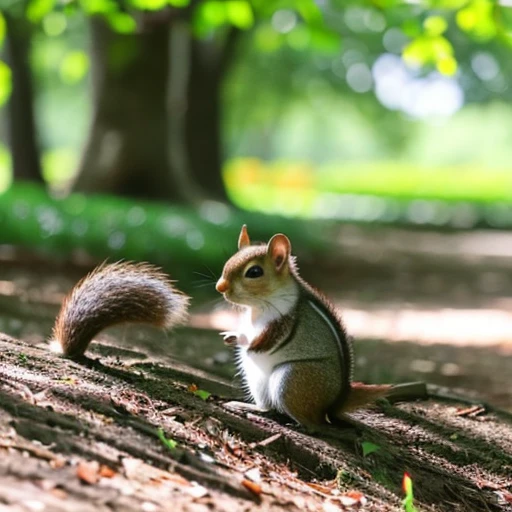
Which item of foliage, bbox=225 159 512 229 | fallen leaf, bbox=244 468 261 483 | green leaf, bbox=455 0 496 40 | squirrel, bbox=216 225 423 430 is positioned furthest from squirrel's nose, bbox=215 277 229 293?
foliage, bbox=225 159 512 229

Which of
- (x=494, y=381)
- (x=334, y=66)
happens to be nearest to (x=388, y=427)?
(x=494, y=381)

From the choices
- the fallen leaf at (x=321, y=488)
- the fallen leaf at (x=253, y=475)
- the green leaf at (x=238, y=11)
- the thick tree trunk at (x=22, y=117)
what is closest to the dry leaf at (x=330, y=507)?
the fallen leaf at (x=321, y=488)

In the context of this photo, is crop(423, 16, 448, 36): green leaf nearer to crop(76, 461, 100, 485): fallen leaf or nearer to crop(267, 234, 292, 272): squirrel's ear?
crop(267, 234, 292, 272): squirrel's ear

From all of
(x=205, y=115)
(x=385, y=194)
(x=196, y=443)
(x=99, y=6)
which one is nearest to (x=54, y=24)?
(x=205, y=115)

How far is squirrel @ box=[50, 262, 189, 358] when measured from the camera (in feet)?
15.1

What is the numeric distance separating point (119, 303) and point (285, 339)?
34.3 inches

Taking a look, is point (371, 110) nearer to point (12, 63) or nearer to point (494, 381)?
point (12, 63)

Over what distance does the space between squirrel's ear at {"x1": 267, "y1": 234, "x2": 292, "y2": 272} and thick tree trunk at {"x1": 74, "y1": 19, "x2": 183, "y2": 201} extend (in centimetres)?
1101

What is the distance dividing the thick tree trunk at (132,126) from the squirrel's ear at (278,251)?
11.0 metres

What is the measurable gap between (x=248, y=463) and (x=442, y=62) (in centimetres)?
481

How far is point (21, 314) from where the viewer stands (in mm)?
7711

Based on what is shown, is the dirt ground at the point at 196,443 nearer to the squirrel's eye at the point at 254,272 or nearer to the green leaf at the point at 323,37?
the squirrel's eye at the point at 254,272

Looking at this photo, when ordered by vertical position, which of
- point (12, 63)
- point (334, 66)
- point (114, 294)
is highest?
point (334, 66)

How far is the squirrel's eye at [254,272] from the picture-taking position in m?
4.19
